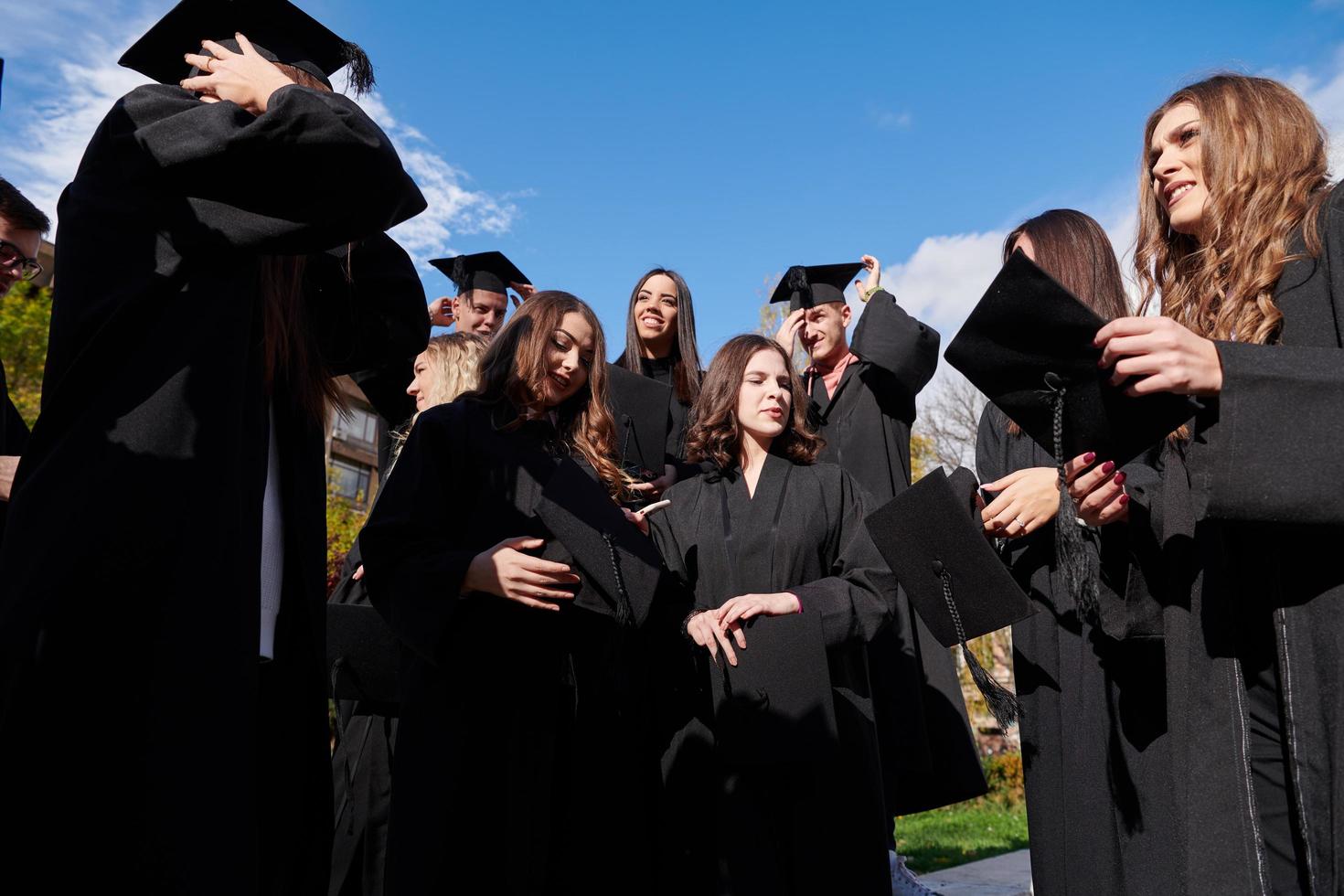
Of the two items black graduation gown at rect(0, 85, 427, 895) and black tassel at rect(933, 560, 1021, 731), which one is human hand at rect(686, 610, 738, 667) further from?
black graduation gown at rect(0, 85, 427, 895)

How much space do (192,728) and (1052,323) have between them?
1.84 m

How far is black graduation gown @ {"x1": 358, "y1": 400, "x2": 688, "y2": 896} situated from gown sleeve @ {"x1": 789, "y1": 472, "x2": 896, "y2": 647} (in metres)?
0.53

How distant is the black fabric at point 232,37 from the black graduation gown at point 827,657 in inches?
75.8

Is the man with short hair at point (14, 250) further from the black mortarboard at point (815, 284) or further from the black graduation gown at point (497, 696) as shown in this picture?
the black mortarboard at point (815, 284)

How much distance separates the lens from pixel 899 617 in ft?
14.1

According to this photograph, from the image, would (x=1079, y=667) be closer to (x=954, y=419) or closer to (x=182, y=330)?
(x=182, y=330)

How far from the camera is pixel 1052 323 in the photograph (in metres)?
2.21

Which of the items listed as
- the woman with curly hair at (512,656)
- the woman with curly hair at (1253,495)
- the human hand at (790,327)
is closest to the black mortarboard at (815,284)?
the human hand at (790,327)

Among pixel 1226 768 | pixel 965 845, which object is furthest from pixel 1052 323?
pixel 965 845

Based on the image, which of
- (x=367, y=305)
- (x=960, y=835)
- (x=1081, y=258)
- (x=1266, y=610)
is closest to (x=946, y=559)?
(x=1266, y=610)

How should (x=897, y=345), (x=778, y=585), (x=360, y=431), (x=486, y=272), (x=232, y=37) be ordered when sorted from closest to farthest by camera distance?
(x=232, y=37) → (x=778, y=585) → (x=897, y=345) → (x=486, y=272) → (x=360, y=431)

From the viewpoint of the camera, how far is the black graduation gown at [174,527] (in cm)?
185

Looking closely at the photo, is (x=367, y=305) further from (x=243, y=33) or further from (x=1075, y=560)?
(x=1075, y=560)

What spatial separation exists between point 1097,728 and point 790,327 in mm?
2982
